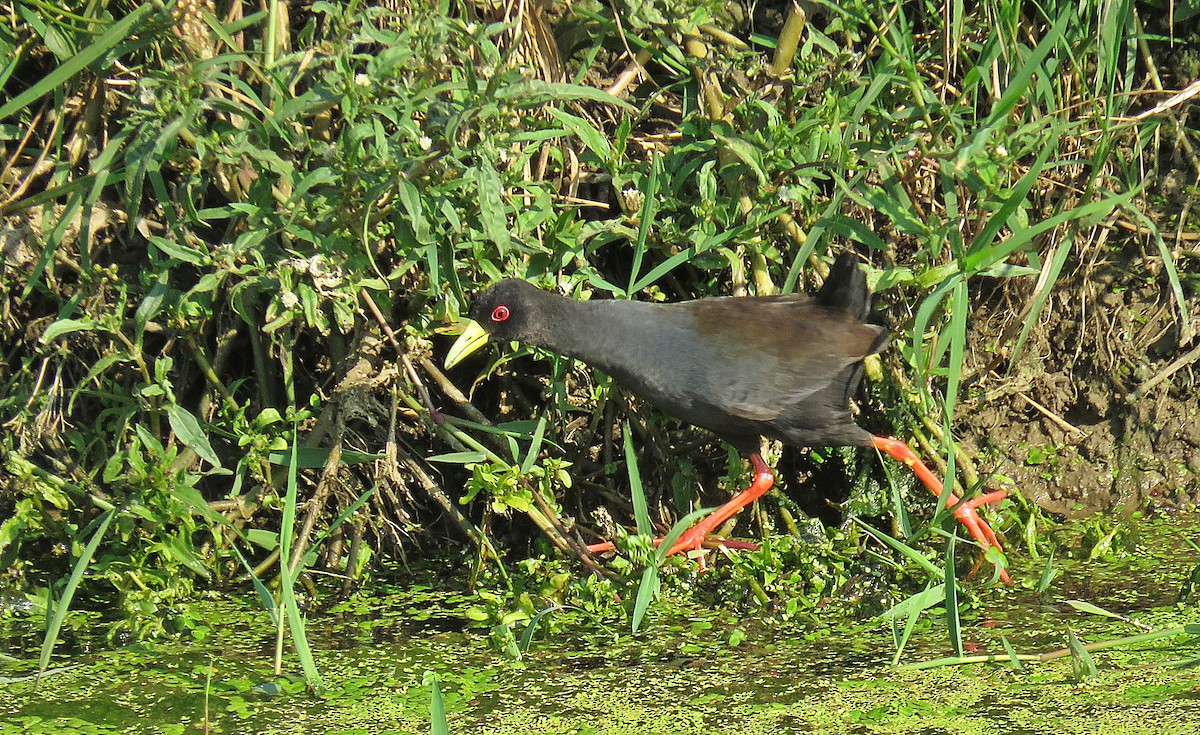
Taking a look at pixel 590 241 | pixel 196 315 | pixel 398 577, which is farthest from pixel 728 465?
pixel 196 315

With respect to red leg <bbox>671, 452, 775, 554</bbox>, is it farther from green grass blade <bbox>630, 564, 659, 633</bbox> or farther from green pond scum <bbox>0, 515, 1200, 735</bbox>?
green grass blade <bbox>630, 564, 659, 633</bbox>

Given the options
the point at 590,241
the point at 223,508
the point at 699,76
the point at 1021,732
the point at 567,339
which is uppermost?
the point at 699,76

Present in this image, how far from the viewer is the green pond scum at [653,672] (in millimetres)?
2770

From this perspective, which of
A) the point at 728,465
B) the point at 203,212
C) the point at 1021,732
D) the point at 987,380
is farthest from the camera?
the point at 987,380

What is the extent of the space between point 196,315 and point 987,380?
7.74 feet

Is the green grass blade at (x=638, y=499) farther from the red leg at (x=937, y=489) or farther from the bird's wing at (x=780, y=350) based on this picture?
the red leg at (x=937, y=489)

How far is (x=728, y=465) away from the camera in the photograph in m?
3.73

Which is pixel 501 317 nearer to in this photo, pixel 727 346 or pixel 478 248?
pixel 478 248

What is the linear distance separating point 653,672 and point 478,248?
1136 millimetres

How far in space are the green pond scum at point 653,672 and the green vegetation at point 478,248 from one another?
9cm

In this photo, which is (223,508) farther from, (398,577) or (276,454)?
(398,577)

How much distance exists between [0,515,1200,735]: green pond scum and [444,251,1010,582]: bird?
0.92 feet

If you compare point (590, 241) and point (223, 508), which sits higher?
point (590, 241)

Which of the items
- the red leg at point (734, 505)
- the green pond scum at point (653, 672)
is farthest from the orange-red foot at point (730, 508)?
the green pond scum at point (653, 672)
